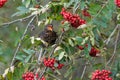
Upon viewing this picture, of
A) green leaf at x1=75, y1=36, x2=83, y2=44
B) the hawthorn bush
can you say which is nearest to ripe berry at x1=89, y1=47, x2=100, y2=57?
the hawthorn bush

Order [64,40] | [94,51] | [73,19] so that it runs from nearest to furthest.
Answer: [73,19] → [64,40] → [94,51]

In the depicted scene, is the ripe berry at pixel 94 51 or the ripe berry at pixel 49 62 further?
the ripe berry at pixel 94 51

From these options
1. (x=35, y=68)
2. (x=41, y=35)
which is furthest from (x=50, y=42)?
(x=35, y=68)

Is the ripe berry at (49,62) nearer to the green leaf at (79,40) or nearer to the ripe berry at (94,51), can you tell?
the green leaf at (79,40)

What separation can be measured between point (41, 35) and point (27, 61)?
212mm

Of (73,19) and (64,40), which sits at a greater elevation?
(73,19)

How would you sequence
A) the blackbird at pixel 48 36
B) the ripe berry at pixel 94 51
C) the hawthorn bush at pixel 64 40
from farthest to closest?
the ripe berry at pixel 94 51 < the blackbird at pixel 48 36 < the hawthorn bush at pixel 64 40

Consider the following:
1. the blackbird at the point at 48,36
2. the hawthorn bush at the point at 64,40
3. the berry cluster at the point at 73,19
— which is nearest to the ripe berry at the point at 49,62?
the hawthorn bush at the point at 64,40

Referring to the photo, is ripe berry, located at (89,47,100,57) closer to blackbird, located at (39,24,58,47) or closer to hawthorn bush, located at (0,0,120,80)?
hawthorn bush, located at (0,0,120,80)

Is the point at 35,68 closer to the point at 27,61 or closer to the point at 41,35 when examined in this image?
the point at 27,61

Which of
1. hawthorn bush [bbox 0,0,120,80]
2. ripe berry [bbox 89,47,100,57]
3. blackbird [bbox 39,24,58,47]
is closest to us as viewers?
hawthorn bush [bbox 0,0,120,80]

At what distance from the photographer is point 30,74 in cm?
255

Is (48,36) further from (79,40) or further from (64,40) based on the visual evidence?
(79,40)

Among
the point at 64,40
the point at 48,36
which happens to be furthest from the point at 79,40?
the point at 48,36
